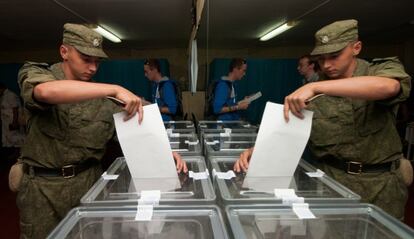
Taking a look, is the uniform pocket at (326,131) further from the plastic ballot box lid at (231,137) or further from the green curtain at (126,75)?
the green curtain at (126,75)

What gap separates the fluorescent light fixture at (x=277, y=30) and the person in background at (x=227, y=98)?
1716 mm

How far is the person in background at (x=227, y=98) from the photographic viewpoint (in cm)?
336

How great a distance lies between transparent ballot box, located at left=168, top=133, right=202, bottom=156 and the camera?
1448mm

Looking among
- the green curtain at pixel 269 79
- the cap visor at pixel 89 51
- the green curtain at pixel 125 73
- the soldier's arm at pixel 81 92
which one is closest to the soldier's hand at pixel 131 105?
the soldier's arm at pixel 81 92

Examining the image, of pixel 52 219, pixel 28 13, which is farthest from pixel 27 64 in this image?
pixel 28 13

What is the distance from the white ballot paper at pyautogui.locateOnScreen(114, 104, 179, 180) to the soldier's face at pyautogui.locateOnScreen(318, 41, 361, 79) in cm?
74

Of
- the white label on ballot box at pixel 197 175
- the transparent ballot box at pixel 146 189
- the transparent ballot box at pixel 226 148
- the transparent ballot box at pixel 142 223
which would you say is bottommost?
the transparent ballot box at pixel 142 223

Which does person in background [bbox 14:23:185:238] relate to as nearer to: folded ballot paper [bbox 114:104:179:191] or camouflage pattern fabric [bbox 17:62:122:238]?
camouflage pattern fabric [bbox 17:62:122:238]

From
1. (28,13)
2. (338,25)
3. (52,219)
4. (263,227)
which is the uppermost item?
(28,13)

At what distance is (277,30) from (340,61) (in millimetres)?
4400

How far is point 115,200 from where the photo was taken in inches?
33.5

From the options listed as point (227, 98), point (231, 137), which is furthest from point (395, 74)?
point (227, 98)

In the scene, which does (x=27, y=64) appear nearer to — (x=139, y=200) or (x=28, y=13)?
(x=139, y=200)

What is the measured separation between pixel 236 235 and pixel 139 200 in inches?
12.0
